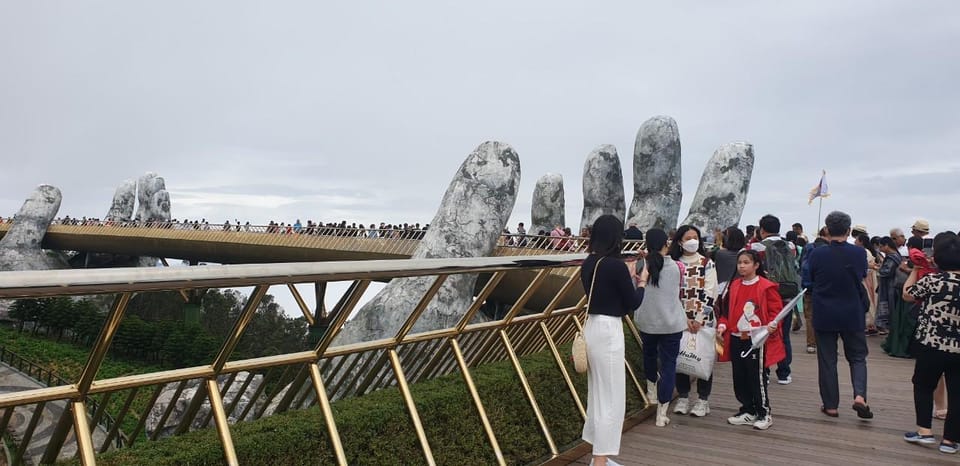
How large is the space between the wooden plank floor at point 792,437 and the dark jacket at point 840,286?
0.87 m

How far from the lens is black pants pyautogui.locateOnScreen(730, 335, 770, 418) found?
17.5 feet

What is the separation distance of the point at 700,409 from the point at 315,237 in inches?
1053

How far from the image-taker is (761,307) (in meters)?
5.27

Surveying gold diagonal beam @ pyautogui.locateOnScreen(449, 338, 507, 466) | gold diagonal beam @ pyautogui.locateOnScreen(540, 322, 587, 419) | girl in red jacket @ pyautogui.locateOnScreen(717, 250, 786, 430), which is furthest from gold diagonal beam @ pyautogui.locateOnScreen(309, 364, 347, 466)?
girl in red jacket @ pyautogui.locateOnScreen(717, 250, 786, 430)

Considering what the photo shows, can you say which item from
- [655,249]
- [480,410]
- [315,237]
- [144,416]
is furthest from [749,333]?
[315,237]

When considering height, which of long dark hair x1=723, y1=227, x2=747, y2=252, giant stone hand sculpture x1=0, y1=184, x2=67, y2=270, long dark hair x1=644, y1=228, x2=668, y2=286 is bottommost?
giant stone hand sculpture x1=0, y1=184, x2=67, y2=270

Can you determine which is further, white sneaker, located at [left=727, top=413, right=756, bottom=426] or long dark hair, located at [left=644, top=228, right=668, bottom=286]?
white sneaker, located at [left=727, top=413, right=756, bottom=426]

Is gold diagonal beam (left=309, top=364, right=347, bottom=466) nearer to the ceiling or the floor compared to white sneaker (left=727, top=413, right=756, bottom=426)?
nearer to the ceiling

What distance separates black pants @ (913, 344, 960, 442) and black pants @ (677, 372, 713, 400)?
5.04 ft

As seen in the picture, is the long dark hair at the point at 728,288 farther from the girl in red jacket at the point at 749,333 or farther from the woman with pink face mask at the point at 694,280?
the woman with pink face mask at the point at 694,280

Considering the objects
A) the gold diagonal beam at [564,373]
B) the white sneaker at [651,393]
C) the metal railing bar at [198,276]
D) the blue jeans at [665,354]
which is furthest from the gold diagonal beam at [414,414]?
the white sneaker at [651,393]

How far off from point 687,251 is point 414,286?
492 inches

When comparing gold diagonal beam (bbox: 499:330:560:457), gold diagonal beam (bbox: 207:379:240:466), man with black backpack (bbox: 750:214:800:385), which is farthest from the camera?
man with black backpack (bbox: 750:214:800:385)

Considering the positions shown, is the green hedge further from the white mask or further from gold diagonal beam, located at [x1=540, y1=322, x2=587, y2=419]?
the white mask
